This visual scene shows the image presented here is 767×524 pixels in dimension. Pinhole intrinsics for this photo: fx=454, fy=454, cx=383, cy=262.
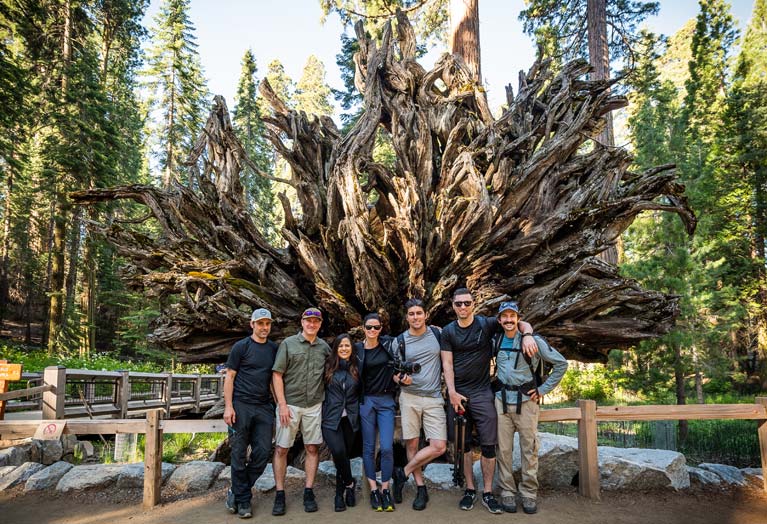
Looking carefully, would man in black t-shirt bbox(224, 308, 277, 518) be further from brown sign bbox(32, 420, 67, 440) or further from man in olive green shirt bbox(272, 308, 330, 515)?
brown sign bbox(32, 420, 67, 440)

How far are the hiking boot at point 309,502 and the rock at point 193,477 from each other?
1643 millimetres

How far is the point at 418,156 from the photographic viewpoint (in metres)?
8.60

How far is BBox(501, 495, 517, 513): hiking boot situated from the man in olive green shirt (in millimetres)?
1946

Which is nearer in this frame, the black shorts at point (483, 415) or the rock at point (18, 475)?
the black shorts at point (483, 415)

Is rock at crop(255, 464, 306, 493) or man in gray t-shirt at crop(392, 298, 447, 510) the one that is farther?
rock at crop(255, 464, 306, 493)

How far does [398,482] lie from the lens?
194 inches

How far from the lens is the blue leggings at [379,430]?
4.70 metres

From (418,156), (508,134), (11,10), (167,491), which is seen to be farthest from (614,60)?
(11,10)

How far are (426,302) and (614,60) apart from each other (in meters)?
13.8

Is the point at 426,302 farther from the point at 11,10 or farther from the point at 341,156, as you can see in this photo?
the point at 11,10

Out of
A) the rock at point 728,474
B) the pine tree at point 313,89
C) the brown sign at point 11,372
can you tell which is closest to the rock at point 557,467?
the rock at point 728,474

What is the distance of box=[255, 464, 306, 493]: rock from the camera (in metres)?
5.37

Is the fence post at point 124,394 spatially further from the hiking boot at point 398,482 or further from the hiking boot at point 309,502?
the hiking boot at point 398,482

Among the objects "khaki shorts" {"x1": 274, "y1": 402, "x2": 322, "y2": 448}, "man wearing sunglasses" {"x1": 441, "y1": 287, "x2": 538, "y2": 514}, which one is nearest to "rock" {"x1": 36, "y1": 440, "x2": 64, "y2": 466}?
"khaki shorts" {"x1": 274, "y1": 402, "x2": 322, "y2": 448}
